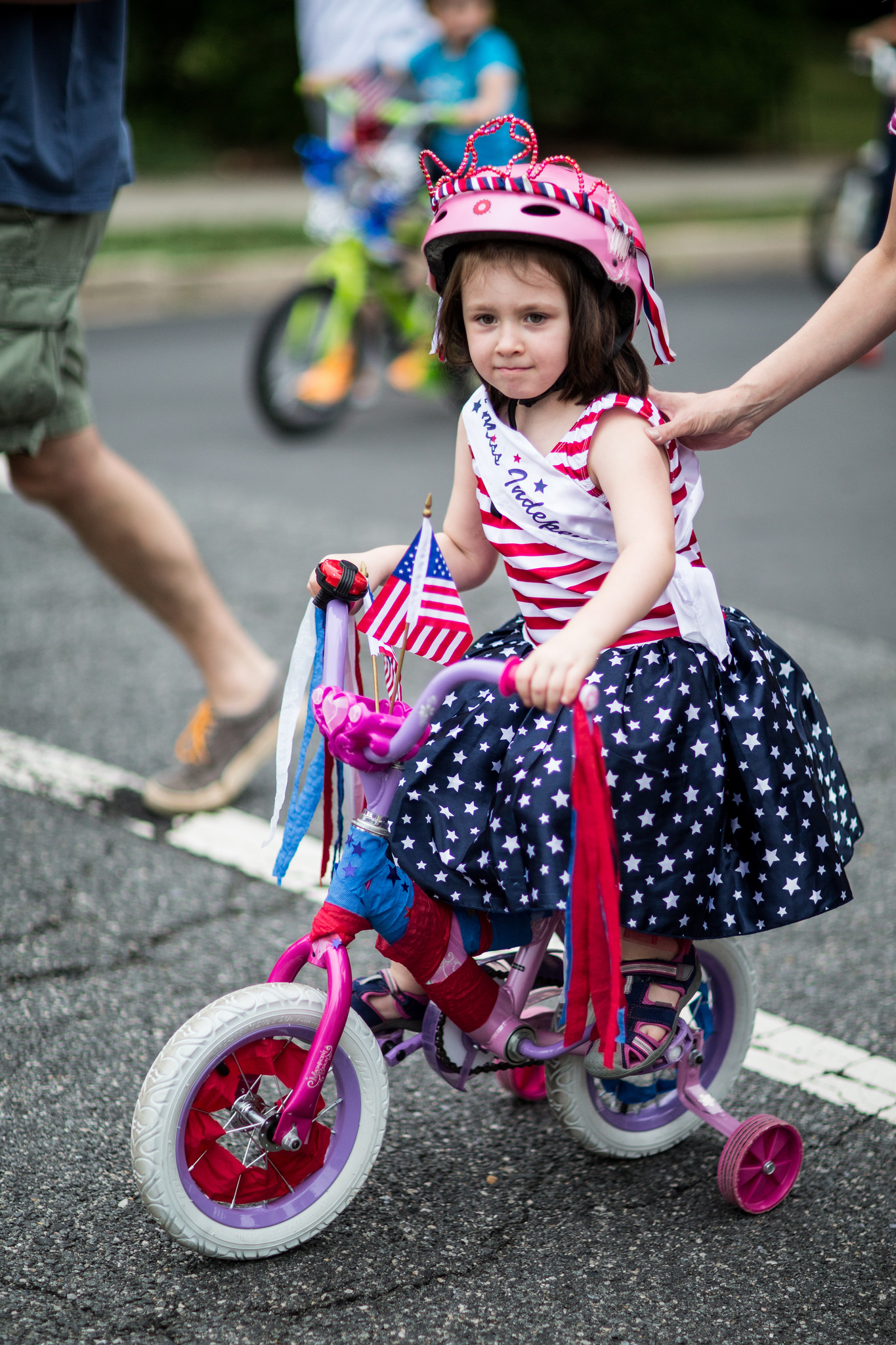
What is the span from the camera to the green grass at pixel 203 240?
11.9 m

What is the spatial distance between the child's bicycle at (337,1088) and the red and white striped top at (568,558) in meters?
0.26

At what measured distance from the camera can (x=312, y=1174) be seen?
2.16 meters

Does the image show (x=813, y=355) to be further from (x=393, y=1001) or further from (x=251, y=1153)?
(x=251, y=1153)

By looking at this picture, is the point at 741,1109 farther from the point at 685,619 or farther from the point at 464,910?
the point at 685,619

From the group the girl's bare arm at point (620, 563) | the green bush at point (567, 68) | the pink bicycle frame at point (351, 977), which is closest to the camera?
the girl's bare arm at point (620, 563)

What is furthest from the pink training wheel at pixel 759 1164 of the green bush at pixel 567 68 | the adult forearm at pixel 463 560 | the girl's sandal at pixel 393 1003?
the green bush at pixel 567 68

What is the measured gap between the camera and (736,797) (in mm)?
2123

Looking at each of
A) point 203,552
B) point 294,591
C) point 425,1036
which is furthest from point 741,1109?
point 203,552

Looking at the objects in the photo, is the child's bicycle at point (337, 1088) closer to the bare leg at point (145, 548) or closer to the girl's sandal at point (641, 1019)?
the girl's sandal at point (641, 1019)

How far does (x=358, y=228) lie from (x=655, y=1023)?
5815 millimetres

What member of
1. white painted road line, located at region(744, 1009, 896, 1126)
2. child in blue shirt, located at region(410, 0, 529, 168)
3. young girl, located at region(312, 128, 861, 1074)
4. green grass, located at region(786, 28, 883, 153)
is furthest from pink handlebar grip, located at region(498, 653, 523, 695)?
green grass, located at region(786, 28, 883, 153)

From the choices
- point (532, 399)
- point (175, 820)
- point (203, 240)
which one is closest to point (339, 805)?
point (532, 399)

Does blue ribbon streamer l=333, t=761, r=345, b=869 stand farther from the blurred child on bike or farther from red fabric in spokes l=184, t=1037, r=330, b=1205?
the blurred child on bike

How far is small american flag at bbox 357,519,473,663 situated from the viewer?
217 centimetres
